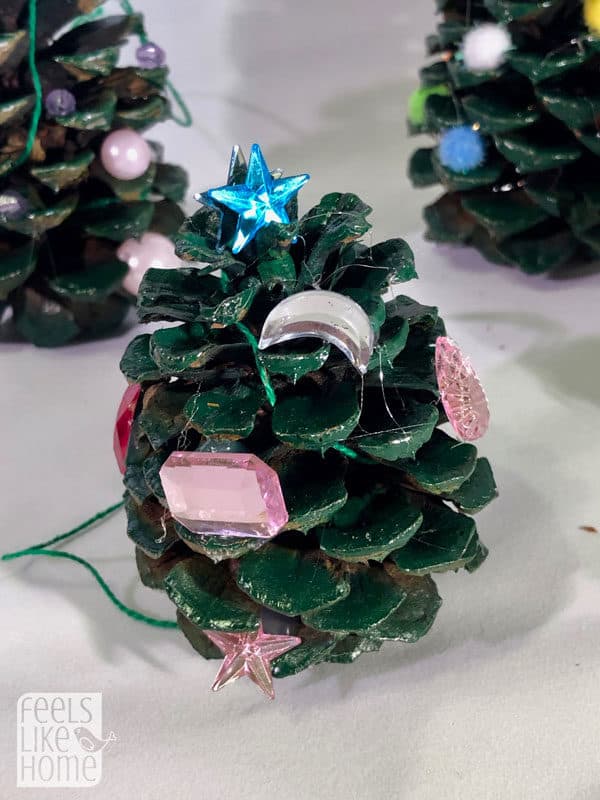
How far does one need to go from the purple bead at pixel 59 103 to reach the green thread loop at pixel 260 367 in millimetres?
363

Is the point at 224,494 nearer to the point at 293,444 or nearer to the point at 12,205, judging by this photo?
the point at 293,444

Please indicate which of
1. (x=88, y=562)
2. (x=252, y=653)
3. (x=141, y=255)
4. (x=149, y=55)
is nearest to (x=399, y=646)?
(x=252, y=653)

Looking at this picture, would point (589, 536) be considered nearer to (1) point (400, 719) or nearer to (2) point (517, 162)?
(1) point (400, 719)

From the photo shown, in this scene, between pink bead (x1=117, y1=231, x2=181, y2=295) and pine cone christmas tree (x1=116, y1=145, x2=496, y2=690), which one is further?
pink bead (x1=117, y1=231, x2=181, y2=295)

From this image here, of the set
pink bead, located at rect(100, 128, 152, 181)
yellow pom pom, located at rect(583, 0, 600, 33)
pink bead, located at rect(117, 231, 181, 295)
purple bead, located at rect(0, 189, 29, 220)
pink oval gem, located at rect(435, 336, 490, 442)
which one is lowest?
pink bead, located at rect(117, 231, 181, 295)

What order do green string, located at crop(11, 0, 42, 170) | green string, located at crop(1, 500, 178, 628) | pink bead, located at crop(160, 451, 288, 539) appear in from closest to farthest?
pink bead, located at crop(160, 451, 288, 539), green string, located at crop(1, 500, 178, 628), green string, located at crop(11, 0, 42, 170)

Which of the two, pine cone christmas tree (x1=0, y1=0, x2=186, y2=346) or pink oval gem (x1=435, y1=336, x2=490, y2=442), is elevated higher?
pink oval gem (x1=435, y1=336, x2=490, y2=442)

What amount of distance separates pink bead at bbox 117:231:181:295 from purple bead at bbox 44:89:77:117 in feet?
0.38

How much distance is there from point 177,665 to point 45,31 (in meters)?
0.50

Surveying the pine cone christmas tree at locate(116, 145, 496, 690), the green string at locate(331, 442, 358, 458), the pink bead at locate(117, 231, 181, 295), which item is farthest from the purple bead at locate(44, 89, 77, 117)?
the green string at locate(331, 442, 358, 458)

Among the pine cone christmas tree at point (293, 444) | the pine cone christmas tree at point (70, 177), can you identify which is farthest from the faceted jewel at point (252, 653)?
the pine cone christmas tree at point (70, 177)

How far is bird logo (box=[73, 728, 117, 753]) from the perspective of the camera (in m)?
0.44

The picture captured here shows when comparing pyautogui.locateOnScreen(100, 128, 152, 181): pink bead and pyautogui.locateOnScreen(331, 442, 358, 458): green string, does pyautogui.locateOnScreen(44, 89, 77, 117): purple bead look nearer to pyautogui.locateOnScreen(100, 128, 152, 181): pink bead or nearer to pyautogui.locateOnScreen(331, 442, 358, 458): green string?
pyautogui.locateOnScreen(100, 128, 152, 181): pink bead

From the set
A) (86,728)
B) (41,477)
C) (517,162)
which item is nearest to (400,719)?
(86,728)
